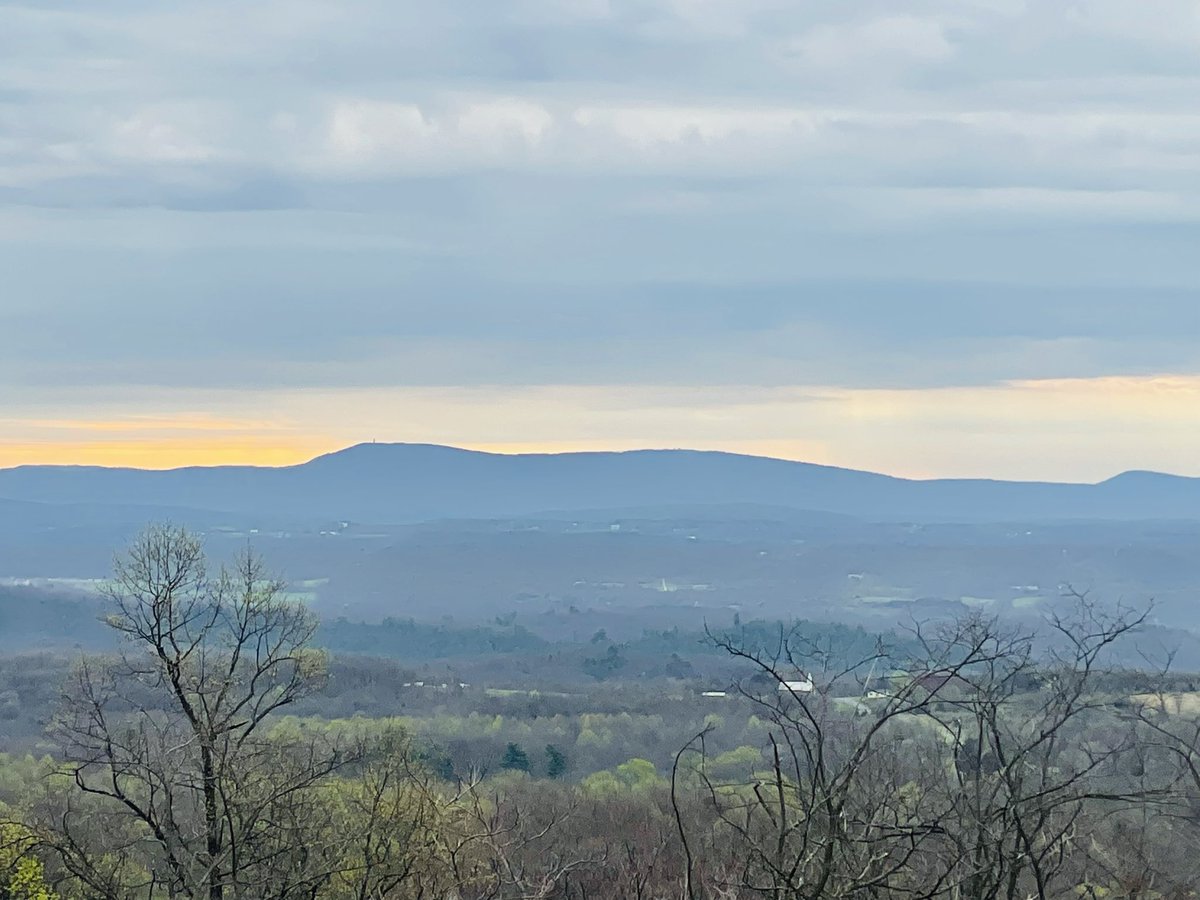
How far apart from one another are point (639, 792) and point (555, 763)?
64.0ft

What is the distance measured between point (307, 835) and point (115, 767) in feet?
12.1

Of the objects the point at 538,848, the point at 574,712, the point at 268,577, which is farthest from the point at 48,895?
the point at 574,712

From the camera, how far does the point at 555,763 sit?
96.0 m

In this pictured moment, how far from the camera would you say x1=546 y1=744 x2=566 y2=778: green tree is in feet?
311

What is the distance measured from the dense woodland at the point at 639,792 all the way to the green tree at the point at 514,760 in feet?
62.0

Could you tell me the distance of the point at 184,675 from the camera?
23.5m

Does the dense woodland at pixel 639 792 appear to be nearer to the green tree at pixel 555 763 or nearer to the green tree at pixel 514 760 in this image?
the green tree at pixel 555 763

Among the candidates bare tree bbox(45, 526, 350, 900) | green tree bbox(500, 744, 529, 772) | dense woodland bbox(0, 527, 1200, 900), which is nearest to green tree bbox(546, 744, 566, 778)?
green tree bbox(500, 744, 529, 772)

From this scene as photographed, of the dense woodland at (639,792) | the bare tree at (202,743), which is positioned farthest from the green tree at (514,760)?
the bare tree at (202,743)

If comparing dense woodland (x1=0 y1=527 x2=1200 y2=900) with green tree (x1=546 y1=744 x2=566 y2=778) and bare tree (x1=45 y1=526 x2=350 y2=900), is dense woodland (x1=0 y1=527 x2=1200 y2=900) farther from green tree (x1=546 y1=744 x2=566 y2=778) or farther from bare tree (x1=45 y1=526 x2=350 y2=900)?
green tree (x1=546 y1=744 x2=566 y2=778)

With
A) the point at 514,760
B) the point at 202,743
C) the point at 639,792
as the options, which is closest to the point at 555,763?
the point at 514,760

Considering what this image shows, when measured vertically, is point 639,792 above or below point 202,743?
below

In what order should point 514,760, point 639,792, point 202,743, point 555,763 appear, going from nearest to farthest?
point 202,743 → point 639,792 → point 514,760 → point 555,763

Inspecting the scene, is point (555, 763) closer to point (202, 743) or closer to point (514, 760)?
point (514, 760)
